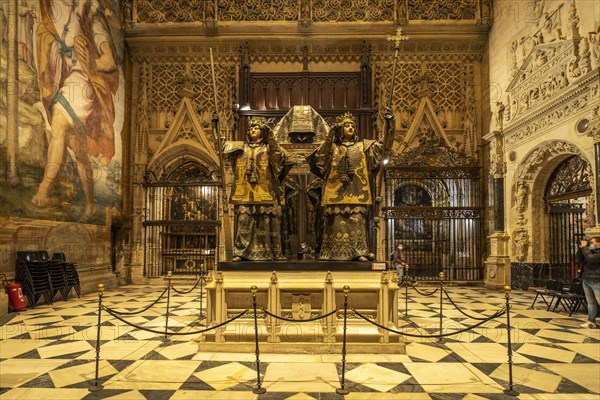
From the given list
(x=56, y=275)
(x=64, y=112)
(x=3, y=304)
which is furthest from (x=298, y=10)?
(x=3, y=304)

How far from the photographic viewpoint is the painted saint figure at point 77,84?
9.48 metres

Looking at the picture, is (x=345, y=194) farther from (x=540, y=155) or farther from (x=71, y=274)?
(x=71, y=274)

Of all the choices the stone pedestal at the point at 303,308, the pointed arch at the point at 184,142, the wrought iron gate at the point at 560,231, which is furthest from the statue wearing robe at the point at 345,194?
the pointed arch at the point at 184,142

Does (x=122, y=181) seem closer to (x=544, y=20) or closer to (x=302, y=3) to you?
(x=302, y=3)

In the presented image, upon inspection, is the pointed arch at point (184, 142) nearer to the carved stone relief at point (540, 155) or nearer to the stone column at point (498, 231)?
the stone column at point (498, 231)

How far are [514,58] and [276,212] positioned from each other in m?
9.68

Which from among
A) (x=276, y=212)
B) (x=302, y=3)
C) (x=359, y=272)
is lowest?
(x=359, y=272)

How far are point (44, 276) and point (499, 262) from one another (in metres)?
12.0

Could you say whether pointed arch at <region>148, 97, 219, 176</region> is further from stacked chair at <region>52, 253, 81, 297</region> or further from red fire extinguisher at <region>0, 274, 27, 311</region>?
red fire extinguisher at <region>0, 274, 27, 311</region>

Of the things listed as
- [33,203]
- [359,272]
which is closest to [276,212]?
[359,272]

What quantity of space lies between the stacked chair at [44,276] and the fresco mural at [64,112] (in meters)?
0.92

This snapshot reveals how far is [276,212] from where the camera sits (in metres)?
6.28

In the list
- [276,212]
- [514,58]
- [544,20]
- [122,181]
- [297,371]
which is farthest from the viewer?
[122,181]

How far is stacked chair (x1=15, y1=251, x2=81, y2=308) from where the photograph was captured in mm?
8305
